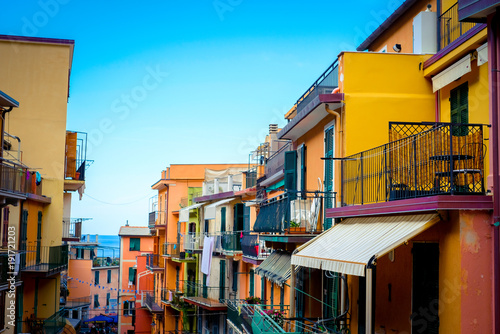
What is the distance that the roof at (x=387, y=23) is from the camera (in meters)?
16.5

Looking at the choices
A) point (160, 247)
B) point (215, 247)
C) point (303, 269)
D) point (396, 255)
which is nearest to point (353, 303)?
point (396, 255)

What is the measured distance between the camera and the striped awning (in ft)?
50.7

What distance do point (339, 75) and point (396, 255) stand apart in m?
4.55

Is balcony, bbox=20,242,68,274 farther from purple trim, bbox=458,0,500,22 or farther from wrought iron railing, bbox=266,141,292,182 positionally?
purple trim, bbox=458,0,500,22

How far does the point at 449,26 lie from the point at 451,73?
2002mm

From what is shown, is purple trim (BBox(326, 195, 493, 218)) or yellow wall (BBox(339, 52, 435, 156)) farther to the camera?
yellow wall (BBox(339, 52, 435, 156))

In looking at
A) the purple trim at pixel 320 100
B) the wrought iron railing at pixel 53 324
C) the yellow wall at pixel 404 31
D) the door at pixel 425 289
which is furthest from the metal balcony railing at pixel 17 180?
the door at pixel 425 289

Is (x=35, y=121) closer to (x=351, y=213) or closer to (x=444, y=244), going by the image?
(x=351, y=213)

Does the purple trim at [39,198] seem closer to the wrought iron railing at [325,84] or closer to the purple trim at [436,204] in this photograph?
the wrought iron railing at [325,84]

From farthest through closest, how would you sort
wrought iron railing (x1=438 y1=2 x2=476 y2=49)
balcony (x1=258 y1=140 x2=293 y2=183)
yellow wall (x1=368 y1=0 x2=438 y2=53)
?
balcony (x1=258 y1=140 x2=293 y2=183) → yellow wall (x1=368 y1=0 x2=438 y2=53) → wrought iron railing (x1=438 y1=2 x2=476 y2=49)

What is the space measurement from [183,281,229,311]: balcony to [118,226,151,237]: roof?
26.5 m

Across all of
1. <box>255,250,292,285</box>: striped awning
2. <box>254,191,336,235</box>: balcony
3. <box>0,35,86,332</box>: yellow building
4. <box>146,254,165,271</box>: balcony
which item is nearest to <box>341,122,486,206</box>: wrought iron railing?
<box>254,191,336,235</box>: balcony

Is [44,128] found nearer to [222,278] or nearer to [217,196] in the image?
[217,196]

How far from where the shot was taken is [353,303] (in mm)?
13414
